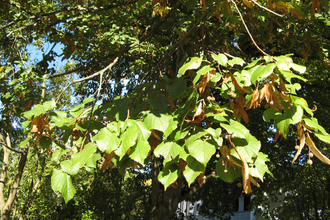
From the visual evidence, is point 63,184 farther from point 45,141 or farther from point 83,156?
point 45,141

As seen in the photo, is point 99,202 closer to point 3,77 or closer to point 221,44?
point 3,77

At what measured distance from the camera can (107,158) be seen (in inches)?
66.1

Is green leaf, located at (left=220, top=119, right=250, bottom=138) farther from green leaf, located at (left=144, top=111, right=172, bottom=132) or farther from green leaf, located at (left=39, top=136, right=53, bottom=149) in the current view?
green leaf, located at (left=39, top=136, right=53, bottom=149)

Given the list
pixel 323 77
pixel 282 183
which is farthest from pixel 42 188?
pixel 323 77

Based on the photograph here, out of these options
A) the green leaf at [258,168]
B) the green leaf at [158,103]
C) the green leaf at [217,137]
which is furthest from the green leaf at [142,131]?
the green leaf at [258,168]

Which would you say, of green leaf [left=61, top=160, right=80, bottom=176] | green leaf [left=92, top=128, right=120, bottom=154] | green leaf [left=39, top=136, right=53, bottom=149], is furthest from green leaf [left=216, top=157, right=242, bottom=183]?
green leaf [left=39, top=136, right=53, bottom=149]

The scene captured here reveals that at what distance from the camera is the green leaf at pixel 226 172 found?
1551mm

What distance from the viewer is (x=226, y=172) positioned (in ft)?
5.12

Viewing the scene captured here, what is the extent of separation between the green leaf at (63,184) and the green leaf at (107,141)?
0.33 metres

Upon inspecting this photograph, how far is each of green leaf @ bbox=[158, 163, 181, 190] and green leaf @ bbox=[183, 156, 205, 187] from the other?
4.8 inches

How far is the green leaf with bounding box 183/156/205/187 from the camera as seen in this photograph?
144cm

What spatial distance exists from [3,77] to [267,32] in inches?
174

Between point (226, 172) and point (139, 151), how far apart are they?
518 millimetres

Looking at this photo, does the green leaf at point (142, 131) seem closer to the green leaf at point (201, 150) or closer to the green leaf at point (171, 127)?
the green leaf at point (171, 127)
